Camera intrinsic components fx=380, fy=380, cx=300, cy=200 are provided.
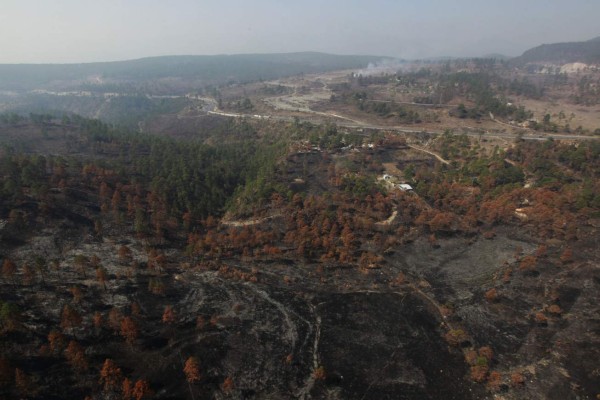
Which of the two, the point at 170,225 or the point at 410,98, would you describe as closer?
the point at 170,225

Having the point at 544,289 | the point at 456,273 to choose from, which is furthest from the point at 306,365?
the point at 544,289

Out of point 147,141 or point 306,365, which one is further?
point 147,141

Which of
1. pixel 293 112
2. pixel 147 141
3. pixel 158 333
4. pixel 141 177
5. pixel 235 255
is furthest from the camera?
pixel 293 112

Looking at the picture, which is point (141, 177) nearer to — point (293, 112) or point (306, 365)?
point (306, 365)

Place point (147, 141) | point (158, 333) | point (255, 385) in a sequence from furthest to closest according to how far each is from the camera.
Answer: point (147, 141)
point (158, 333)
point (255, 385)

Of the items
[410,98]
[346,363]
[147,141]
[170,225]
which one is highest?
[410,98]

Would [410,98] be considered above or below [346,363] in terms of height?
above

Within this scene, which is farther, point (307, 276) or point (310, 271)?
point (310, 271)

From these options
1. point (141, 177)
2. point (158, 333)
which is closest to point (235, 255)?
point (158, 333)

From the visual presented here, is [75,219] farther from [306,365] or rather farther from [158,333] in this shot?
[306,365]
